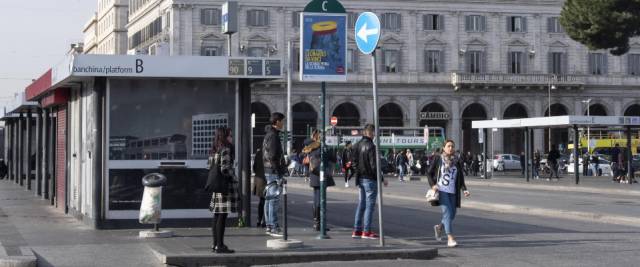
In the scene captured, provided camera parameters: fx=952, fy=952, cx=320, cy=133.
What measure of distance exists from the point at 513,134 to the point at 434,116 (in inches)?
338

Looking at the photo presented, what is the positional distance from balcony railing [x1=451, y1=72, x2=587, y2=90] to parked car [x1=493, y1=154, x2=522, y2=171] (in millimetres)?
10789

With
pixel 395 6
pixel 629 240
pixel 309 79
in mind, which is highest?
pixel 395 6

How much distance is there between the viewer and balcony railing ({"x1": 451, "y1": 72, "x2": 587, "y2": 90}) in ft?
274

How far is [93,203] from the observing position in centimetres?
1596

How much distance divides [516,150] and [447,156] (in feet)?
250

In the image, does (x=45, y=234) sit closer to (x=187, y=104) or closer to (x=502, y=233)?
(x=187, y=104)

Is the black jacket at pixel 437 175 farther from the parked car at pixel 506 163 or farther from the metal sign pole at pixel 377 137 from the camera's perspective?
the parked car at pixel 506 163

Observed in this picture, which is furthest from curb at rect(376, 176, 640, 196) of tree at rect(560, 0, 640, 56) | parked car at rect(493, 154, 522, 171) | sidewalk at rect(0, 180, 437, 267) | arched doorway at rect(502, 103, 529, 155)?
arched doorway at rect(502, 103, 529, 155)

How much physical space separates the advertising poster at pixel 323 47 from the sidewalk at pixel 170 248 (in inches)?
98.2

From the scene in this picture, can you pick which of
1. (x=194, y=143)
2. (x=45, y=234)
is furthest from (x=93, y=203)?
(x=194, y=143)

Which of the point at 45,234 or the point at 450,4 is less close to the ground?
the point at 450,4

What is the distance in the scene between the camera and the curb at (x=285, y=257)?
39.2 feet

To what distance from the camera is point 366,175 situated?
14.5m

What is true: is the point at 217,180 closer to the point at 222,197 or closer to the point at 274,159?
the point at 222,197
